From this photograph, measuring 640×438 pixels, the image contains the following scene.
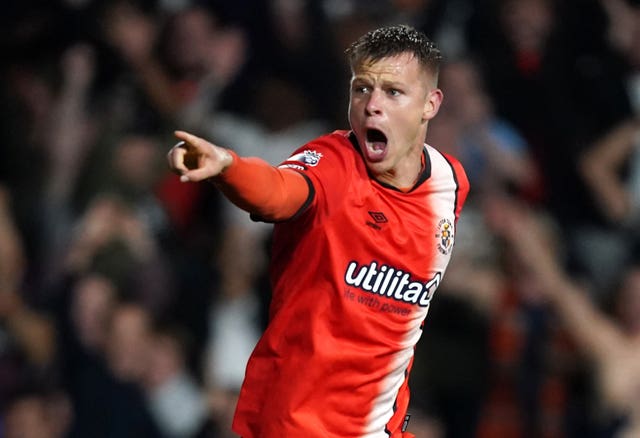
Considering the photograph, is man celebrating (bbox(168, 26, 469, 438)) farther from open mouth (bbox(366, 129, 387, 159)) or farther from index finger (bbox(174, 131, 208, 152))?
index finger (bbox(174, 131, 208, 152))

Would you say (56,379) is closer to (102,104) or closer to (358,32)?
(102,104)

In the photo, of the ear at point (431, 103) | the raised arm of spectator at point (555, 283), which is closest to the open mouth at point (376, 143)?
the ear at point (431, 103)

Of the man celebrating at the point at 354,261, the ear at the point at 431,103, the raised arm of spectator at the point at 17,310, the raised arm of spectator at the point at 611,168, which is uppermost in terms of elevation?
the raised arm of spectator at the point at 611,168

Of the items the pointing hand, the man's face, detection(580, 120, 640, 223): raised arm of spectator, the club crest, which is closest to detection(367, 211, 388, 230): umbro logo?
the man's face

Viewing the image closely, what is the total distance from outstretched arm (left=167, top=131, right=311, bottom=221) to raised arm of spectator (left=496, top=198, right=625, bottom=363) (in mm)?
3169

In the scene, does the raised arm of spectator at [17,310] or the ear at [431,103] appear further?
the raised arm of spectator at [17,310]

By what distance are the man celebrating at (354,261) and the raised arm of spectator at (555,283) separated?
8.92ft

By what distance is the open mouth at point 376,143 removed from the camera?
3145 mm

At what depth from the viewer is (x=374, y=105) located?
309cm

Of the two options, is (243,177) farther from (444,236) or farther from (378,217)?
(444,236)

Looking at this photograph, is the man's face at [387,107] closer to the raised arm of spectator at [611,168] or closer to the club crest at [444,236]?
the club crest at [444,236]

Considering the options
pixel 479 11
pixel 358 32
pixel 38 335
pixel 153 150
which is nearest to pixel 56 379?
pixel 38 335

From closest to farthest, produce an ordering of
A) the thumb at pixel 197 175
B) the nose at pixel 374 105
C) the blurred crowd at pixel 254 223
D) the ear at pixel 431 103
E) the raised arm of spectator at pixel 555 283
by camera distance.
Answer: the thumb at pixel 197 175 < the nose at pixel 374 105 < the ear at pixel 431 103 < the raised arm of spectator at pixel 555 283 < the blurred crowd at pixel 254 223

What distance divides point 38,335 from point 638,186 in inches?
138
